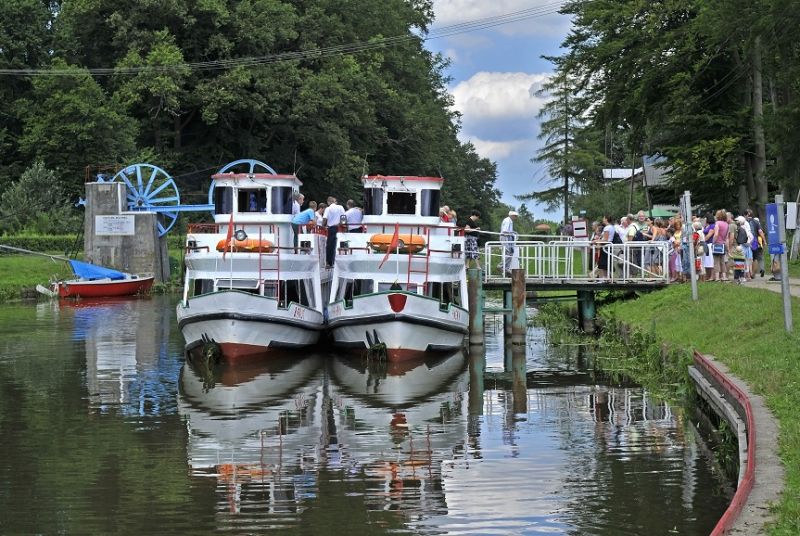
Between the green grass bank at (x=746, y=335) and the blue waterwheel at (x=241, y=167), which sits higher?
the blue waterwheel at (x=241, y=167)

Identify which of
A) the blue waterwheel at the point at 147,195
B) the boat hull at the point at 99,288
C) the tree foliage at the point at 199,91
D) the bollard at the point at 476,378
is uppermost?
the tree foliage at the point at 199,91

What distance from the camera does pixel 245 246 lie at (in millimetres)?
29594

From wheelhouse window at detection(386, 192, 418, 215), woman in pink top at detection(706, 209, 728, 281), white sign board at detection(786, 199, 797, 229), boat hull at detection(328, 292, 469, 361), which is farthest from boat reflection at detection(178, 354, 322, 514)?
A: woman in pink top at detection(706, 209, 728, 281)

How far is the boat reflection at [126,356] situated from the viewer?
23.1 meters

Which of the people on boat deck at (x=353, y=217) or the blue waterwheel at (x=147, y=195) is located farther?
the blue waterwheel at (x=147, y=195)

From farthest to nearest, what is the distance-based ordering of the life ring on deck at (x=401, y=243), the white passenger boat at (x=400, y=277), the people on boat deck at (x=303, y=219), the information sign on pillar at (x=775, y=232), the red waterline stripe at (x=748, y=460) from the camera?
the people on boat deck at (x=303, y=219) → the life ring on deck at (x=401, y=243) → the white passenger boat at (x=400, y=277) → the information sign on pillar at (x=775, y=232) → the red waterline stripe at (x=748, y=460)

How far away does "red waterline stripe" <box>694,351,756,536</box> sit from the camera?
10.4m

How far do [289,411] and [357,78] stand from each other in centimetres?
5620

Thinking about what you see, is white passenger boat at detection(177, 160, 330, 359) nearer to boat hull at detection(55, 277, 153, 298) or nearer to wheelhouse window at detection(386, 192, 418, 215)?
wheelhouse window at detection(386, 192, 418, 215)

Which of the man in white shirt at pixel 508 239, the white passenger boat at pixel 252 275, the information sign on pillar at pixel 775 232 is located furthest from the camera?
the man in white shirt at pixel 508 239

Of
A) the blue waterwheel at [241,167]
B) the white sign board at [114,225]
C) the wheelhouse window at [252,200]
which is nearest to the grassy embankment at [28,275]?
the white sign board at [114,225]

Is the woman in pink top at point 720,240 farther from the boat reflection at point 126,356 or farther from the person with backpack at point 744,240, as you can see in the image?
the boat reflection at point 126,356

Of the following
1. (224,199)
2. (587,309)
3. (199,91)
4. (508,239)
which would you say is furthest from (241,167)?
(224,199)

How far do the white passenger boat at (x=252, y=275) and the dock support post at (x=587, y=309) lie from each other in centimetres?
762
